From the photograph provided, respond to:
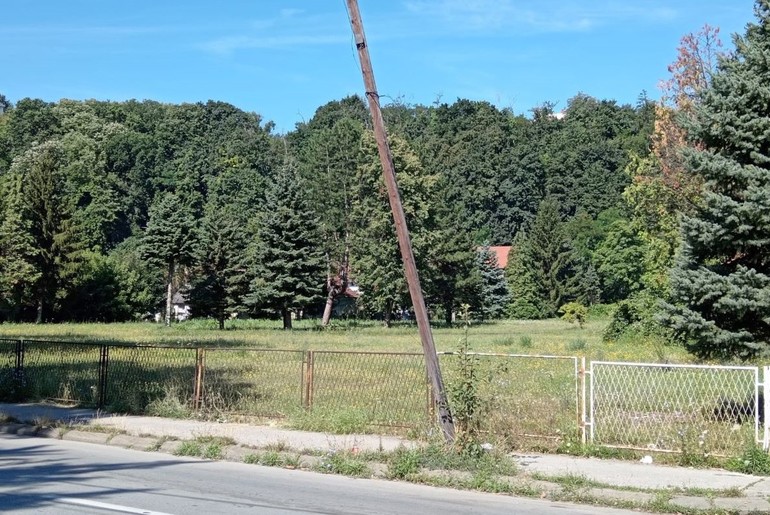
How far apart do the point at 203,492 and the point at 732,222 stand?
9608mm

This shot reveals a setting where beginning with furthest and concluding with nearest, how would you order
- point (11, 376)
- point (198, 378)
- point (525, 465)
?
point (11, 376) < point (198, 378) < point (525, 465)

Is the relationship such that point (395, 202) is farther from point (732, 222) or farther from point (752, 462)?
point (732, 222)

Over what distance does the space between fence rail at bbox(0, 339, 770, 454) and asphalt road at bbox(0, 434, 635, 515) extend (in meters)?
2.22

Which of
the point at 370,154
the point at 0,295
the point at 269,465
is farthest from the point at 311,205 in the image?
the point at 269,465

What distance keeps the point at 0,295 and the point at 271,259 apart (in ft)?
69.1

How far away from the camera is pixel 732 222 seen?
13.9 meters

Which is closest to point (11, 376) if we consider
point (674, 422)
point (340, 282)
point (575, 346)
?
point (674, 422)

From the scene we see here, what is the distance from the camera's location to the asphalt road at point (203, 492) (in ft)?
28.3

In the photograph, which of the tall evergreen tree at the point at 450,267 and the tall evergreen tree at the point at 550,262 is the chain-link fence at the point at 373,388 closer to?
the tall evergreen tree at the point at 450,267

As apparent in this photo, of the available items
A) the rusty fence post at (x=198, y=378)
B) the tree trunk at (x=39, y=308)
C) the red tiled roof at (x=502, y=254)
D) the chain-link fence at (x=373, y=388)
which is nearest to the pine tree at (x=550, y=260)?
the red tiled roof at (x=502, y=254)

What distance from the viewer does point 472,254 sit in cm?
7769

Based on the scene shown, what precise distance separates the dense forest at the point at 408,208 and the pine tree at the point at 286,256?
16 cm

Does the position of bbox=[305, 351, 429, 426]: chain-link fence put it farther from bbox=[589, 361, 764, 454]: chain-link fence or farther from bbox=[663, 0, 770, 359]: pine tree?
bbox=[663, 0, 770, 359]: pine tree

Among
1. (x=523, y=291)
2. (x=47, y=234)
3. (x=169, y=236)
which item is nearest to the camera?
(x=169, y=236)
